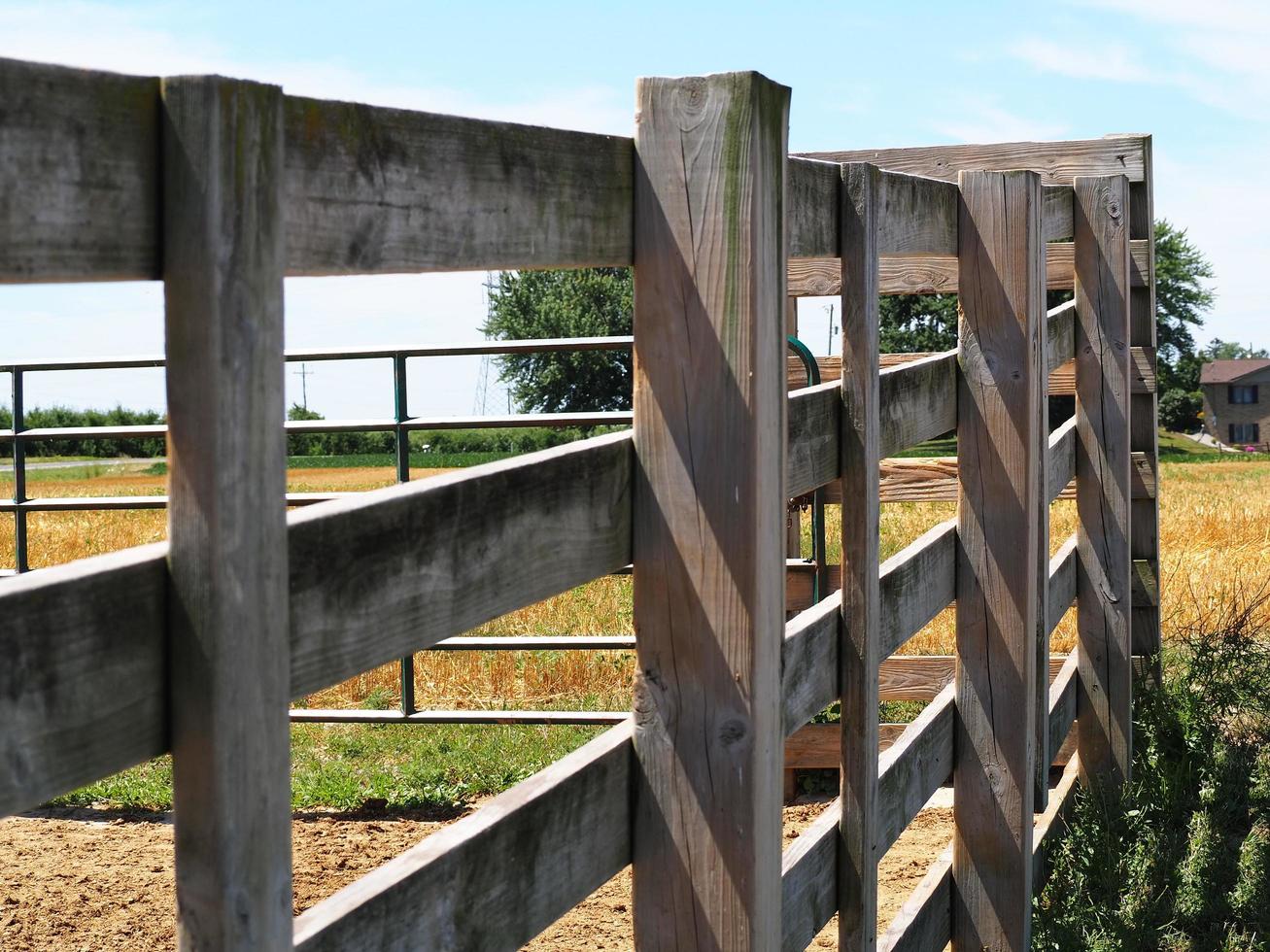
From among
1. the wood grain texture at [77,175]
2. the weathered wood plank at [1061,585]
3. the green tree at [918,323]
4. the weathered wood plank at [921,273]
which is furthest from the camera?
the green tree at [918,323]

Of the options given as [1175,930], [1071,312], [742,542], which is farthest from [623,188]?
[1071,312]

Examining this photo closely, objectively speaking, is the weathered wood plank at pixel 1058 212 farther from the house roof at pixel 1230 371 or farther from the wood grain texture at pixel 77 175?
the house roof at pixel 1230 371

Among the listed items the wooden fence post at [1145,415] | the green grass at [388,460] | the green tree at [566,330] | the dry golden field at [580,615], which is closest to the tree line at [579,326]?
the green tree at [566,330]

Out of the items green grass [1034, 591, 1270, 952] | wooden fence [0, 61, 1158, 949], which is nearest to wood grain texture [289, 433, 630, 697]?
wooden fence [0, 61, 1158, 949]

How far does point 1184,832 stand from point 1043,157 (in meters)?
2.82

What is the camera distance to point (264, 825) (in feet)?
3.74

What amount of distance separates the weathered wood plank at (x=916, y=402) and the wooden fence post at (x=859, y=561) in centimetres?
13

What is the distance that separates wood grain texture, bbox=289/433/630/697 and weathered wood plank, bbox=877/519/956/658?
1.21 metres

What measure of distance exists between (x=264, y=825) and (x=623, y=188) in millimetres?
1014

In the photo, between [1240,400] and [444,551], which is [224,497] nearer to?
[444,551]

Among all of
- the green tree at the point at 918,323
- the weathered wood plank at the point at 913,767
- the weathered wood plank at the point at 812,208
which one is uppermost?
the green tree at the point at 918,323

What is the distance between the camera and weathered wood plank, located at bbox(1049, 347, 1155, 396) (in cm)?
607

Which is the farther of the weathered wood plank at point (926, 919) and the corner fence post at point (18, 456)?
the corner fence post at point (18, 456)

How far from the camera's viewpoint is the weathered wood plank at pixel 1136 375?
6066 mm
